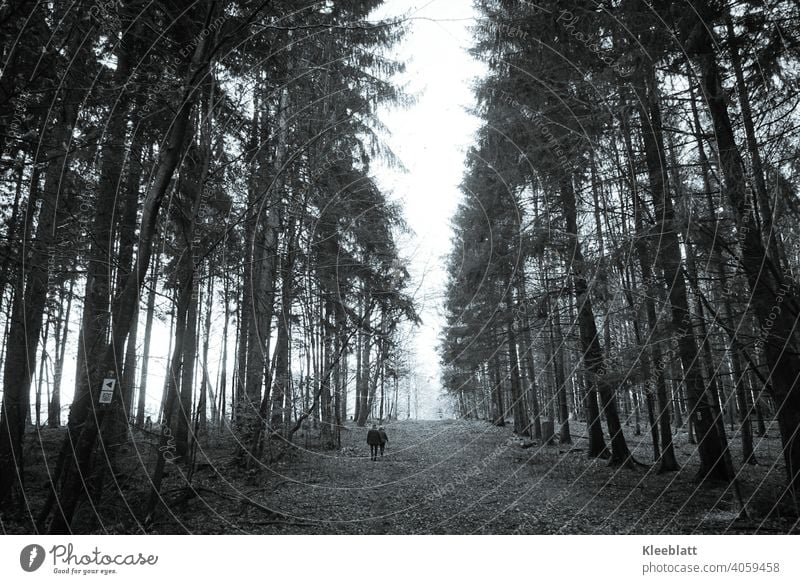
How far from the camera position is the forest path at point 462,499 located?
5652 millimetres

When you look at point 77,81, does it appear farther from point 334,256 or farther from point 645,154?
point 645,154

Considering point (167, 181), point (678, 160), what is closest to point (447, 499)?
point (167, 181)

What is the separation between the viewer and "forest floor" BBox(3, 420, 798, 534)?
18.3ft

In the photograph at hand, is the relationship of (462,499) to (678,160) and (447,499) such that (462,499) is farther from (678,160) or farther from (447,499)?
(678,160)

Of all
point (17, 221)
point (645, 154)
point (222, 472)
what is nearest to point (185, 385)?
point (222, 472)

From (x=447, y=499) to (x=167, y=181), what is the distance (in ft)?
20.0

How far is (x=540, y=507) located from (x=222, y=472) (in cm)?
635

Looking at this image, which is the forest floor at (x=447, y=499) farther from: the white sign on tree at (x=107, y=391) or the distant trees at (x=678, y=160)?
the white sign on tree at (x=107, y=391)

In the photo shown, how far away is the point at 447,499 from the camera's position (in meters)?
6.98

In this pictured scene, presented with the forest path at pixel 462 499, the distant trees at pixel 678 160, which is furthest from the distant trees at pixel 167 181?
the distant trees at pixel 678 160
